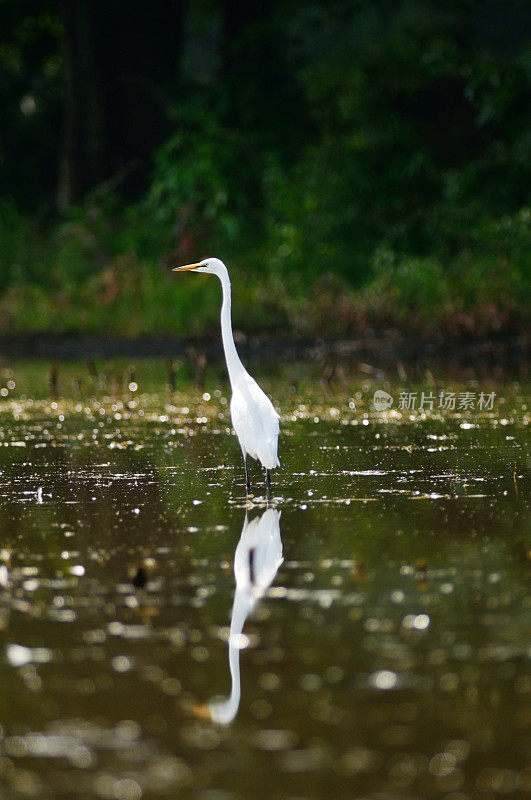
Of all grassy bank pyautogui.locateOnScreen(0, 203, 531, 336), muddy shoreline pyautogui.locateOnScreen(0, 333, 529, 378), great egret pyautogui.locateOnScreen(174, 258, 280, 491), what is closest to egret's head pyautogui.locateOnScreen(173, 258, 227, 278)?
great egret pyautogui.locateOnScreen(174, 258, 280, 491)

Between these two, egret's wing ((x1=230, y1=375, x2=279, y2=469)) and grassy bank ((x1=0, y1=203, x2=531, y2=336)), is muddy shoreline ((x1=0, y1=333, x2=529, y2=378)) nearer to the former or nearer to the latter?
grassy bank ((x1=0, y1=203, x2=531, y2=336))

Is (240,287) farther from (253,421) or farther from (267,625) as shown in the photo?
(267,625)

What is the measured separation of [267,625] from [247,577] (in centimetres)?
79

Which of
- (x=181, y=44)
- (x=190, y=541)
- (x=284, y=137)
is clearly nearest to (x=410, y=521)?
(x=190, y=541)

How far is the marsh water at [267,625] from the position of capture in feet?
12.6

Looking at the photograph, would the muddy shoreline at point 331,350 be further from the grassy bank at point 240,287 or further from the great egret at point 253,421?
the great egret at point 253,421

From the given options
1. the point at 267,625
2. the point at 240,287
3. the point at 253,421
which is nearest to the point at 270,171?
the point at 240,287

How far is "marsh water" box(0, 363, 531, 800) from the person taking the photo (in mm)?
3836

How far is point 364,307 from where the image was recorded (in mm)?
20969

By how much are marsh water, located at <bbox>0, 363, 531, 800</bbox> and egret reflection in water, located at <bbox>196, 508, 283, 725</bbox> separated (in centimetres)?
1

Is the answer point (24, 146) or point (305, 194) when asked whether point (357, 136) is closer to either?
point (305, 194)

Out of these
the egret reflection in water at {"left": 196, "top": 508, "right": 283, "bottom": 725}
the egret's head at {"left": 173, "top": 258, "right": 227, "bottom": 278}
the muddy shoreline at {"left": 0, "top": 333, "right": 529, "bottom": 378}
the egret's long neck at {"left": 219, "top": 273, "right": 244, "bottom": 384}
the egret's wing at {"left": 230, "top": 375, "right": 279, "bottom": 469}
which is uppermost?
the egret's head at {"left": 173, "top": 258, "right": 227, "bottom": 278}

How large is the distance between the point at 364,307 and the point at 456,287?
1355 millimetres

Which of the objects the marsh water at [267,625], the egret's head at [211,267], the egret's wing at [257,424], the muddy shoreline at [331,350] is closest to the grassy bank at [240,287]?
the muddy shoreline at [331,350]
